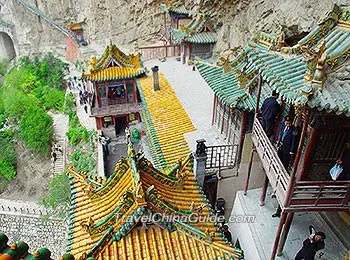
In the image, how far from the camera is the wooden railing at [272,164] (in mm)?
7887

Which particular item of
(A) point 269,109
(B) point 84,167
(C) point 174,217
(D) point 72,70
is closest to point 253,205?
(A) point 269,109

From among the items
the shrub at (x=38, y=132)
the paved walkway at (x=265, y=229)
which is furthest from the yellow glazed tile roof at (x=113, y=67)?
the paved walkway at (x=265, y=229)

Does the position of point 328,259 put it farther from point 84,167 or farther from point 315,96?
point 84,167

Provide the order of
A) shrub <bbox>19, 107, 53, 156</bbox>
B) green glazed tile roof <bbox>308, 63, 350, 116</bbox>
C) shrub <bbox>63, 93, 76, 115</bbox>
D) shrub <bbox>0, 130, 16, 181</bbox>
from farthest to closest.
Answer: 1. shrub <bbox>63, 93, 76, 115</bbox>
2. shrub <bbox>0, 130, 16, 181</bbox>
3. shrub <bbox>19, 107, 53, 156</bbox>
4. green glazed tile roof <bbox>308, 63, 350, 116</bbox>

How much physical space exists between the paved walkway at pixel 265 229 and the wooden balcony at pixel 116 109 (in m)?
12.6

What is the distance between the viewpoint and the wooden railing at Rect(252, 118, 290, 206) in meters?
7.89

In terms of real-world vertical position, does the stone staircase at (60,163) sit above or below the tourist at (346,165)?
above

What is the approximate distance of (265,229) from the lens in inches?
403

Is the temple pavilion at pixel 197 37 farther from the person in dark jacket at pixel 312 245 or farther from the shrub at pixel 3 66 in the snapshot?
the shrub at pixel 3 66

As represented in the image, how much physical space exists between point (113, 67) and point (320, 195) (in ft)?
54.1

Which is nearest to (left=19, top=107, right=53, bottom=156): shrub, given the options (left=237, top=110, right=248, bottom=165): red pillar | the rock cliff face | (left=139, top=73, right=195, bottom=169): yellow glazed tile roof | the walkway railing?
(left=139, top=73, right=195, bottom=169): yellow glazed tile roof

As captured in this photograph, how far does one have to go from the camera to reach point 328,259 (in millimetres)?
9188

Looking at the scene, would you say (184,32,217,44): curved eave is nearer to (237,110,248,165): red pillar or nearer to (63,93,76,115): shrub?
(63,93,76,115): shrub

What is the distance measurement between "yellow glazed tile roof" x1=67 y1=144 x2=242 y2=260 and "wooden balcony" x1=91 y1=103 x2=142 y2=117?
14141 millimetres
